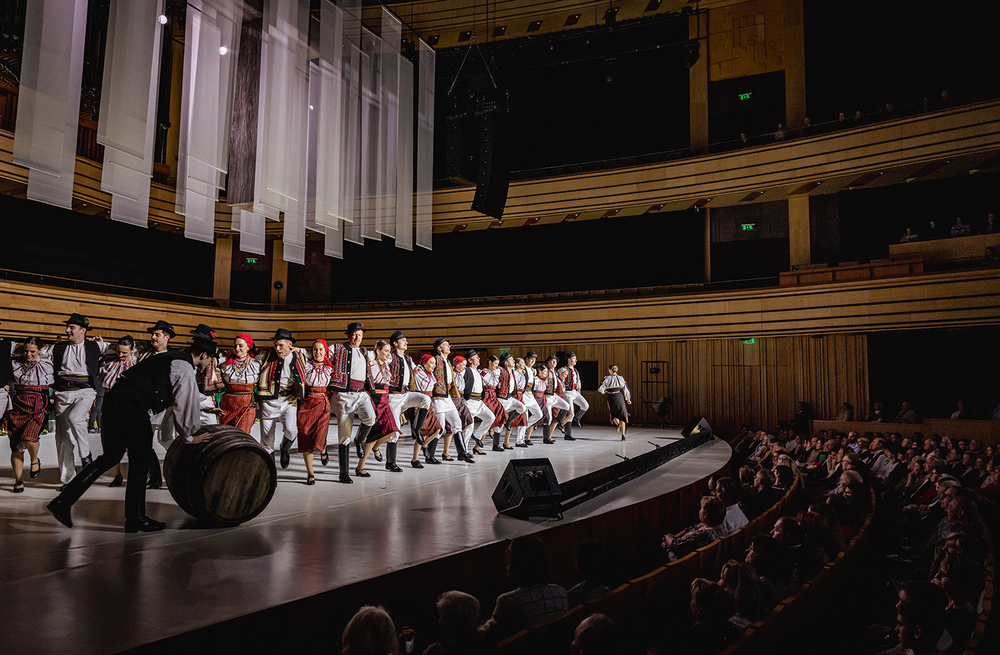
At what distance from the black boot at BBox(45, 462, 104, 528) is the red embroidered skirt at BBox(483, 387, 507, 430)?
5856 mm

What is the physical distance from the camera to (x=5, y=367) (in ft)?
21.7

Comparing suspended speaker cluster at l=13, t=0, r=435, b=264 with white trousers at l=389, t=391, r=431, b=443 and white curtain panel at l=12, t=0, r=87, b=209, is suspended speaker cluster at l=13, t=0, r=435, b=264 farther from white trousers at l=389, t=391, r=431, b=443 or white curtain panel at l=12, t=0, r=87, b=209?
white trousers at l=389, t=391, r=431, b=443

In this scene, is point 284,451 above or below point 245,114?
below

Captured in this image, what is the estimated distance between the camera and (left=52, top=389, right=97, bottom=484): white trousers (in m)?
5.97

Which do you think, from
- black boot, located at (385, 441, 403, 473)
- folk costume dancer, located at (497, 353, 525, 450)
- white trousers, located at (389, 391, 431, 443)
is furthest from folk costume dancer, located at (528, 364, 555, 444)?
black boot, located at (385, 441, 403, 473)

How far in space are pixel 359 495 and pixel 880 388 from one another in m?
12.9

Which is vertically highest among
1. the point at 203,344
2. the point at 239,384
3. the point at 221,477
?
the point at 203,344

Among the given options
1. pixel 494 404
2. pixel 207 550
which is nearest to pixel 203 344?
pixel 207 550

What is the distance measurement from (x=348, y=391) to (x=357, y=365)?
0.98ft

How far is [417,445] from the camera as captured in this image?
8195mm

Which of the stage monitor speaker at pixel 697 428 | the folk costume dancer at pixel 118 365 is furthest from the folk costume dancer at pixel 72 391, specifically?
the stage monitor speaker at pixel 697 428

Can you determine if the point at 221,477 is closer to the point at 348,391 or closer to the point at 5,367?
the point at 348,391

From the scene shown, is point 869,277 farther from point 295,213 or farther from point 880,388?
point 295,213

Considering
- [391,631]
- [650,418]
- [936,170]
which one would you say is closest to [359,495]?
[391,631]
